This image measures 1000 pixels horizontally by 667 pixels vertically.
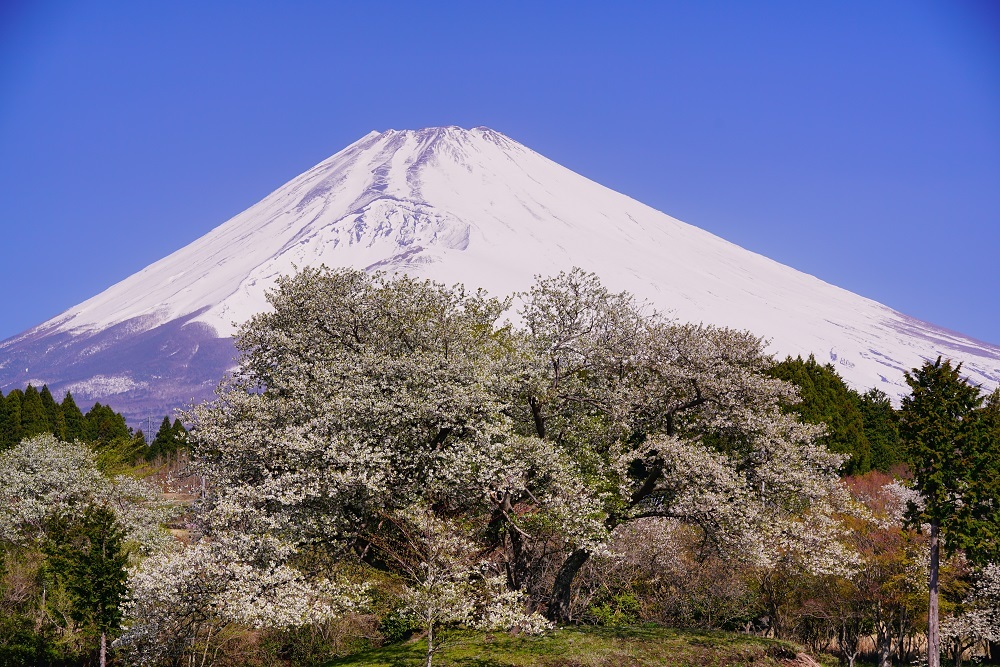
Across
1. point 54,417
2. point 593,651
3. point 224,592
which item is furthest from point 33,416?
point 593,651

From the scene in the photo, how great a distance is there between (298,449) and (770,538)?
44.1ft

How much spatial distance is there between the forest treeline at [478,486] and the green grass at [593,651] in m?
0.86

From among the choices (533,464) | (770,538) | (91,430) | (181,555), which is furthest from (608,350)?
(91,430)

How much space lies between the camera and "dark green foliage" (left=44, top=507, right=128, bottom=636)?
2881cm

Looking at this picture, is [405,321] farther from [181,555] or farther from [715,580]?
[715,580]

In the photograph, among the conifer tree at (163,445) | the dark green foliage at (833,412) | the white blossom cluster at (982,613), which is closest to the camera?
the white blossom cluster at (982,613)

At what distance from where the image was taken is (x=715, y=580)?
34875 millimetres

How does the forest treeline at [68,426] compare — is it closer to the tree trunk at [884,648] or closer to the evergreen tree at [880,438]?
the tree trunk at [884,648]

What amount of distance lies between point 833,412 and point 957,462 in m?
33.2

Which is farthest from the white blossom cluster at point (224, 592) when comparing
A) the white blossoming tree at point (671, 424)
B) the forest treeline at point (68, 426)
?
the forest treeline at point (68, 426)

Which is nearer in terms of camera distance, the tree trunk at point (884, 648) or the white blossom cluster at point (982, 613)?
the white blossom cluster at point (982, 613)

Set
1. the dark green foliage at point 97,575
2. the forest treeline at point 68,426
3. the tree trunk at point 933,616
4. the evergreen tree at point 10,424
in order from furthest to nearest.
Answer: the evergreen tree at point 10,424
the forest treeline at point 68,426
the dark green foliage at point 97,575
the tree trunk at point 933,616

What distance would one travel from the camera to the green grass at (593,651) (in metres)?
22.4

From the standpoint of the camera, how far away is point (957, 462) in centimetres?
2864
